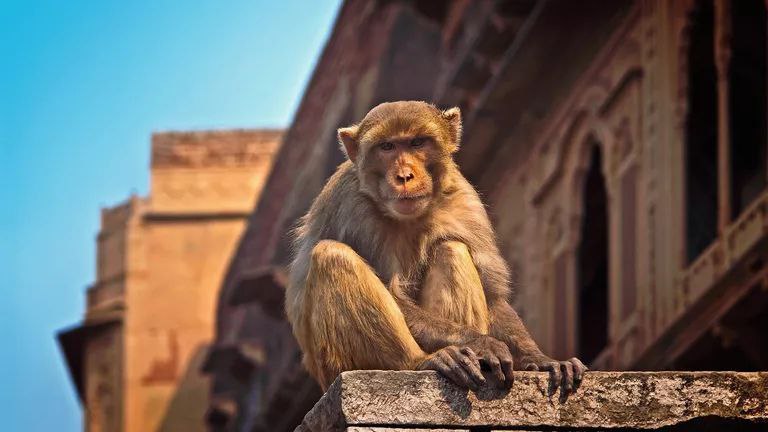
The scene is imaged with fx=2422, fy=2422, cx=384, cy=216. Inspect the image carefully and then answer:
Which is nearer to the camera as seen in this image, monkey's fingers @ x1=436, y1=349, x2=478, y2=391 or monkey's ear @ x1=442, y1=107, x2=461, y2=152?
monkey's fingers @ x1=436, y1=349, x2=478, y2=391

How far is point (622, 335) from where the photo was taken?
21578 mm

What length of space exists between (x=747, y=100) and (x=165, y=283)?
95.2 ft

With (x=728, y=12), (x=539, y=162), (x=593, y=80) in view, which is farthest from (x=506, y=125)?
(x=728, y=12)

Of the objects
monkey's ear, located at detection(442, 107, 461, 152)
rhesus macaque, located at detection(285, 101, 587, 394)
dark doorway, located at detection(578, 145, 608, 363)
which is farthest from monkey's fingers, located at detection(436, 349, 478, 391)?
dark doorway, located at detection(578, 145, 608, 363)

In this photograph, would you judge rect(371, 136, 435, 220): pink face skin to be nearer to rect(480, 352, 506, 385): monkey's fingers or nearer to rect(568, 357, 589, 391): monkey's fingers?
rect(480, 352, 506, 385): monkey's fingers

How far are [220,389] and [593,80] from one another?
1994 cm

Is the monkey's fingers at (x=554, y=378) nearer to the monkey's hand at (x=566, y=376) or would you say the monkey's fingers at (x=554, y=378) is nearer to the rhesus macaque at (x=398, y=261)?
the monkey's hand at (x=566, y=376)

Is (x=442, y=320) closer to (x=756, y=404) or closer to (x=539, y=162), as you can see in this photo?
(x=756, y=404)

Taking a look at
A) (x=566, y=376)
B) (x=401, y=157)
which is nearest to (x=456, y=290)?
(x=401, y=157)

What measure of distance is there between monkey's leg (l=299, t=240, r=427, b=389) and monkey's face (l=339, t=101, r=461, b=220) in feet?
2.32

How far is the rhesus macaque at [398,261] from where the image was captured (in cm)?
1034

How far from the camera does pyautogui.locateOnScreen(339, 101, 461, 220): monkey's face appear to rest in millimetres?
11031

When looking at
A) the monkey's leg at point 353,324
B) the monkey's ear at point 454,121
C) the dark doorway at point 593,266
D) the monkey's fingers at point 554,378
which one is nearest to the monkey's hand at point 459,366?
the monkey's fingers at point 554,378

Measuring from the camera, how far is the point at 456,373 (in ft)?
31.1
